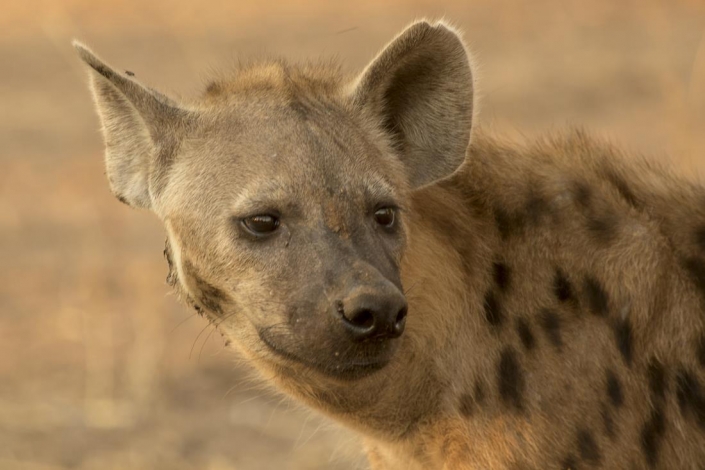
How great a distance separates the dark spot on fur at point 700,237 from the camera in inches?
136

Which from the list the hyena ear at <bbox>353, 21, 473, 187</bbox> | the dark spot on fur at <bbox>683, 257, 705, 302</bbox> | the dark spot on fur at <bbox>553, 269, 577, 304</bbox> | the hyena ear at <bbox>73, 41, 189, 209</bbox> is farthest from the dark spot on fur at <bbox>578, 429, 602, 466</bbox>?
the hyena ear at <bbox>73, 41, 189, 209</bbox>

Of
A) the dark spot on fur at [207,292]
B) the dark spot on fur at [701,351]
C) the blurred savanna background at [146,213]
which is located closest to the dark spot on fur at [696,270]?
the dark spot on fur at [701,351]

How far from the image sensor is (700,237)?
11.4ft

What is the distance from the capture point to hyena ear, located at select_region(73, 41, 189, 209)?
10.9ft

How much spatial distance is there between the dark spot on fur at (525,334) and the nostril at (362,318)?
1.90 feet

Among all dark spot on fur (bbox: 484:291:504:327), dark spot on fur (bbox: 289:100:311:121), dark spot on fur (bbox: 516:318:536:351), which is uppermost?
dark spot on fur (bbox: 289:100:311:121)

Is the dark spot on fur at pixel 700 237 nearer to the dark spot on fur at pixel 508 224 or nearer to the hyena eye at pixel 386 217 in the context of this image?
the dark spot on fur at pixel 508 224

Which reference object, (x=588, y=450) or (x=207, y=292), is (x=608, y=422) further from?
(x=207, y=292)

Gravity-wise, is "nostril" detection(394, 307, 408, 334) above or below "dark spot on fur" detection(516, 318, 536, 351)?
above

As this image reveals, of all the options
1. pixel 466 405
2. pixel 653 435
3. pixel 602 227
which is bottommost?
pixel 653 435

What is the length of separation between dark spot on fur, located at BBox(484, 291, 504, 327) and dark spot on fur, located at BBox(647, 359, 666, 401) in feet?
1.29

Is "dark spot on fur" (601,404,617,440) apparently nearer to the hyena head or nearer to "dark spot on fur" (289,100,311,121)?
the hyena head

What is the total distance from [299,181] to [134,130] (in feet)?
A: 1.78

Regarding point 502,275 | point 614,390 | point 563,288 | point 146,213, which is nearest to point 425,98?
point 502,275
